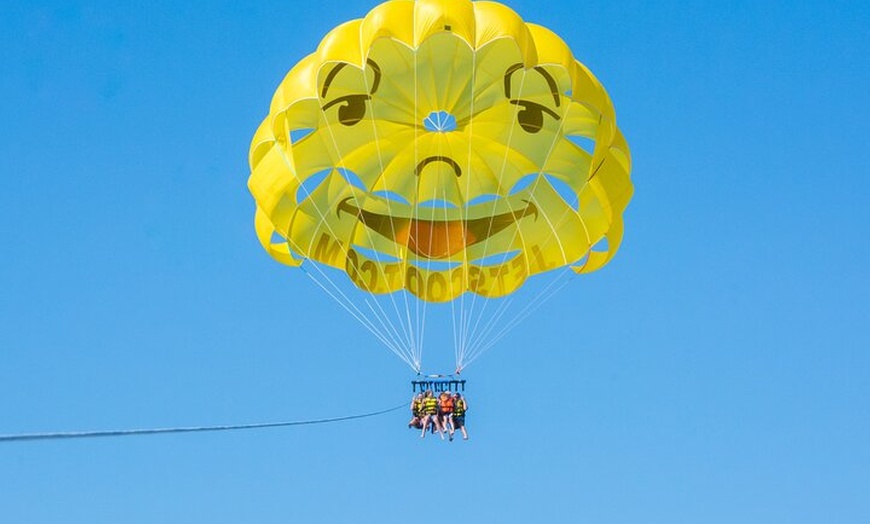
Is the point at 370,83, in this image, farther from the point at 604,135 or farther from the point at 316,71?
the point at 604,135

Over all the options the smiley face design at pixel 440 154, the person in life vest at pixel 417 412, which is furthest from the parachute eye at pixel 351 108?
the person in life vest at pixel 417 412

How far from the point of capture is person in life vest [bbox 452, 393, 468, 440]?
73.8 feet

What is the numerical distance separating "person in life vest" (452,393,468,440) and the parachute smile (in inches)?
139

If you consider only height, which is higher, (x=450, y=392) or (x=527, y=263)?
(x=527, y=263)

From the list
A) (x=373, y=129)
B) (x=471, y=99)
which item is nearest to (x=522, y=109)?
(x=471, y=99)

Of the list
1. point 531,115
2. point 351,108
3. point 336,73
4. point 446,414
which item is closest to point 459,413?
point 446,414

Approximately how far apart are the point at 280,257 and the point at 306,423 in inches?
362

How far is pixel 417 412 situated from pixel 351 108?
5.09 meters

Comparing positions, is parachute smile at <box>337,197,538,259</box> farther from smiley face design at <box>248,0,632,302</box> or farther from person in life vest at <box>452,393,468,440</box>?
person in life vest at <box>452,393,468,440</box>

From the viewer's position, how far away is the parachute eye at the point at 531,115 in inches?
922

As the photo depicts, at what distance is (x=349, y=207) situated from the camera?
81.9 feet

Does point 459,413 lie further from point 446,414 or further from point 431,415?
point 431,415

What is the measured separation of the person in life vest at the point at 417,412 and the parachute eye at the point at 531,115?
4.82 metres

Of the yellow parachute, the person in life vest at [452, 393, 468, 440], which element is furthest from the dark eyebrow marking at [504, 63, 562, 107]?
the person in life vest at [452, 393, 468, 440]
